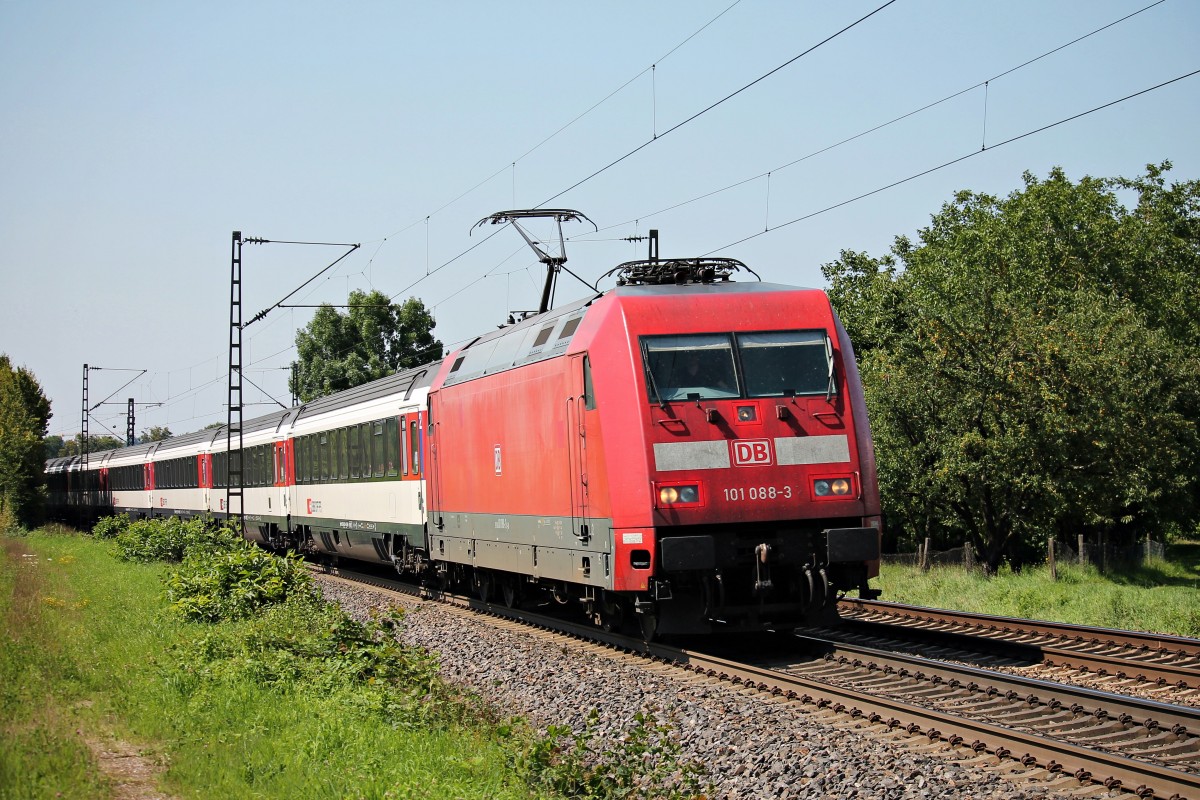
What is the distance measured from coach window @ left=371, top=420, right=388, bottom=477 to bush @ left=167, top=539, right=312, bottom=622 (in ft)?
15.0

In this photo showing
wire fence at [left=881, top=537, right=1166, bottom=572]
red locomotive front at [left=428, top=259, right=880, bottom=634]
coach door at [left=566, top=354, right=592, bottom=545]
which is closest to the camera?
red locomotive front at [left=428, top=259, right=880, bottom=634]

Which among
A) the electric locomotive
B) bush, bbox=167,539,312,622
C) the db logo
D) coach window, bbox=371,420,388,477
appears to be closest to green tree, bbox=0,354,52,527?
coach window, bbox=371,420,388,477

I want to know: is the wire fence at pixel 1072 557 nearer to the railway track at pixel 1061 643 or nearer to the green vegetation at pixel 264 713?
the railway track at pixel 1061 643

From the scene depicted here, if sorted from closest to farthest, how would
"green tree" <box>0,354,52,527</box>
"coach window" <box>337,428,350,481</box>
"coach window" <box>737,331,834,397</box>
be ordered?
"coach window" <box>737,331,834,397</box>
"coach window" <box>337,428,350,481</box>
"green tree" <box>0,354,52,527</box>

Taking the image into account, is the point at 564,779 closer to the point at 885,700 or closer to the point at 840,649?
the point at 885,700

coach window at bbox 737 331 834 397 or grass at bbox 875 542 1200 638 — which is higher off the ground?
coach window at bbox 737 331 834 397

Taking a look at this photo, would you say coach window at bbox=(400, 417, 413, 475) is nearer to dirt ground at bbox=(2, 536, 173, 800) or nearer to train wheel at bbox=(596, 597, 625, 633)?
train wheel at bbox=(596, 597, 625, 633)

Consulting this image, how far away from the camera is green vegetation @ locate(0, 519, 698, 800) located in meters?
7.22

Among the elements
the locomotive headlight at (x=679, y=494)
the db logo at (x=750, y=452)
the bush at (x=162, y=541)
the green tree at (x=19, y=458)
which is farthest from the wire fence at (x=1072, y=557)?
the green tree at (x=19, y=458)

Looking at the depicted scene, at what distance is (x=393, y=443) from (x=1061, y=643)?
1282 centimetres

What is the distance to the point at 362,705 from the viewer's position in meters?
9.62

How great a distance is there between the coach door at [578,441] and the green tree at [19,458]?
39.9m

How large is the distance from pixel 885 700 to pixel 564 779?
292cm

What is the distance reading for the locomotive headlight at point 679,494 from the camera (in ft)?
38.0
